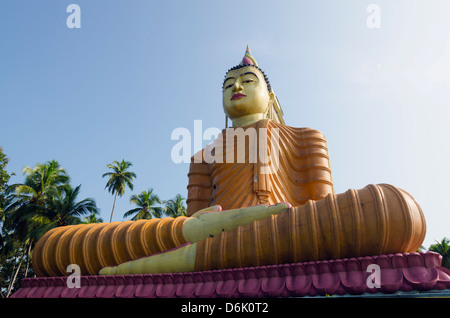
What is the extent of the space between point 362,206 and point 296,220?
815mm

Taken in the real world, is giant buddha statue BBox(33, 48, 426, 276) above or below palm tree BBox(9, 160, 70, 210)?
below

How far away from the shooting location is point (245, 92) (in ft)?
28.3

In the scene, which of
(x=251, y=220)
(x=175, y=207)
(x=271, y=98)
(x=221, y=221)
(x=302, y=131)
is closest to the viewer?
(x=251, y=220)

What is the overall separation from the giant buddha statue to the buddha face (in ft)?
0.08

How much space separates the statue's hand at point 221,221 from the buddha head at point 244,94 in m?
4.04

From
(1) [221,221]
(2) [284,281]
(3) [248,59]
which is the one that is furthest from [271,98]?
(2) [284,281]

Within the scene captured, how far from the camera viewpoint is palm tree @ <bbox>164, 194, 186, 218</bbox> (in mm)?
22391

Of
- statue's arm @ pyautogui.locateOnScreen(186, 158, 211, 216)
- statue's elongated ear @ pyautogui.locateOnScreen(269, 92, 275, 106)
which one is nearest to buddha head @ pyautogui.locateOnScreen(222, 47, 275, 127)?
statue's elongated ear @ pyautogui.locateOnScreen(269, 92, 275, 106)

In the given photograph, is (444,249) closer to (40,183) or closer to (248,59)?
(248,59)

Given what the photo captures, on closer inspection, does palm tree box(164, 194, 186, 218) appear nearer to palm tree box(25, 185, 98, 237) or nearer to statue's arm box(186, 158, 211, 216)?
palm tree box(25, 185, 98, 237)

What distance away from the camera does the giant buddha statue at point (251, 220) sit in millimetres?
4039

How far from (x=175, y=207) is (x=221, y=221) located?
18.0 meters

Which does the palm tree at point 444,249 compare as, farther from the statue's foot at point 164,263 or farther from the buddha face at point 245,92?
the statue's foot at point 164,263
